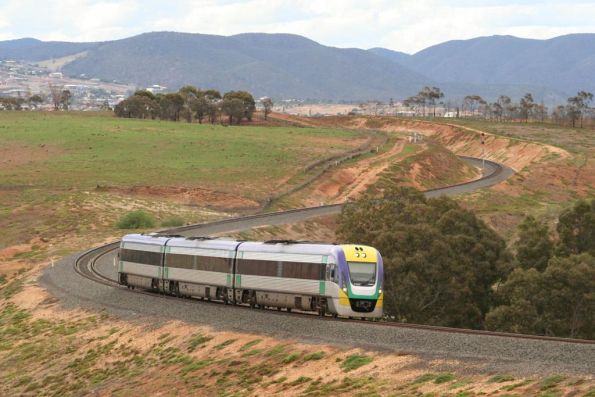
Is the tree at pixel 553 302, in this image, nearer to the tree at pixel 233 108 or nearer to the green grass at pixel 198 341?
the green grass at pixel 198 341

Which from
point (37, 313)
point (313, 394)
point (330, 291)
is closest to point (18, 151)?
point (37, 313)

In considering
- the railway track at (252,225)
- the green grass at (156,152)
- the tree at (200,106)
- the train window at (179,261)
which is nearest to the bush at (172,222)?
the railway track at (252,225)

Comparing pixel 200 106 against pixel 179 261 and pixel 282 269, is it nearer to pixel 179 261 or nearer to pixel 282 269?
pixel 179 261

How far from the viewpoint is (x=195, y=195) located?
9912 cm

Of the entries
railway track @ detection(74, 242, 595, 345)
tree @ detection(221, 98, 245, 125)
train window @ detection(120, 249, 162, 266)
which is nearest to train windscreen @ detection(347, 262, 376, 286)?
railway track @ detection(74, 242, 595, 345)

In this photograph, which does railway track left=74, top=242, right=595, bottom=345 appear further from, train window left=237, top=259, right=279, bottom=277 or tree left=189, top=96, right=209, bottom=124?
tree left=189, top=96, right=209, bottom=124

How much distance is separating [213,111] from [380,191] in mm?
92655

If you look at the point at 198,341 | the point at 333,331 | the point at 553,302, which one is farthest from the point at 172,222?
the point at 333,331

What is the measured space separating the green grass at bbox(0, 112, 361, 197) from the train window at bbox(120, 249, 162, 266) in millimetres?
51650

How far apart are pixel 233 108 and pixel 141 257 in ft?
469

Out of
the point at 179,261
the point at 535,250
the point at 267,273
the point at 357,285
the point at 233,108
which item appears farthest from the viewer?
the point at 233,108

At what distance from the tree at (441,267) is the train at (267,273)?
1045cm

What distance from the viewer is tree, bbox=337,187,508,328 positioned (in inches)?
1966

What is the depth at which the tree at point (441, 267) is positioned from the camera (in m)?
49.9
